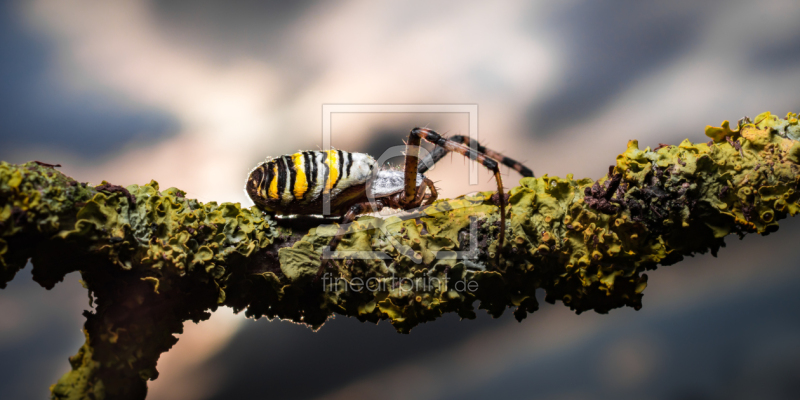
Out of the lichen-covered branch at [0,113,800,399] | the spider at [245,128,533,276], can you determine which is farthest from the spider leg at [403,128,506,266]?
the lichen-covered branch at [0,113,800,399]

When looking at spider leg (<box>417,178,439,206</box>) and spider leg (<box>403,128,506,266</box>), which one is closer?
spider leg (<box>403,128,506,266</box>)

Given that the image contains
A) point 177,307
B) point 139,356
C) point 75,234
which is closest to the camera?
point 75,234

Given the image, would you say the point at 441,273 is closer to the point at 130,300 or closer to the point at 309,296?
the point at 309,296

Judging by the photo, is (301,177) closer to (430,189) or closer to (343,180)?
(343,180)

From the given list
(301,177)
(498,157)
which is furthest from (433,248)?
(301,177)

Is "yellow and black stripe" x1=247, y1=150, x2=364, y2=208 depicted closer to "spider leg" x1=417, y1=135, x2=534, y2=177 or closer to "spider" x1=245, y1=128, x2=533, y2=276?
"spider" x1=245, y1=128, x2=533, y2=276

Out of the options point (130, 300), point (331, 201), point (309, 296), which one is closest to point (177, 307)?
point (130, 300)

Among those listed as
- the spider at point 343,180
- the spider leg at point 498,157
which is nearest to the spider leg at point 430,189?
the spider at point 343,180
